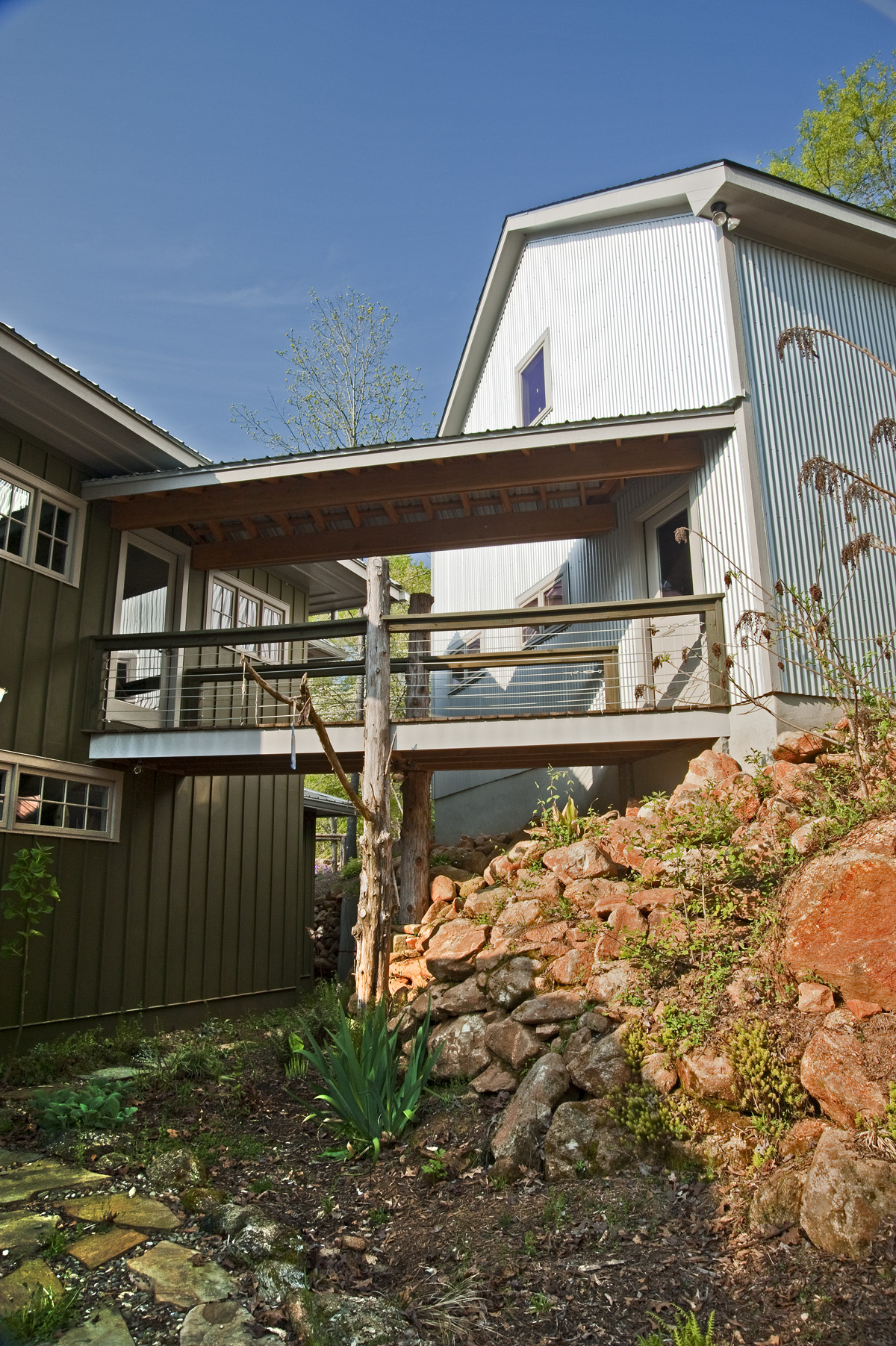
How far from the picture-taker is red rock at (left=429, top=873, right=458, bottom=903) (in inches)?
356

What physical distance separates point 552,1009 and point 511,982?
541 millimetres

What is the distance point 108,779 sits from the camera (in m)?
9.78

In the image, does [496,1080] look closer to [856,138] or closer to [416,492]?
[416,492]

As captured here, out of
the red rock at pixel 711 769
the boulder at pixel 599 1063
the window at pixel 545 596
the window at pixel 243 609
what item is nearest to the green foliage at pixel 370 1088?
the boulder at pixel 599 1063

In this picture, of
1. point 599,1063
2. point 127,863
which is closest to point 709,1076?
point 599,1063

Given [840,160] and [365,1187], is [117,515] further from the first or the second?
[840,160]

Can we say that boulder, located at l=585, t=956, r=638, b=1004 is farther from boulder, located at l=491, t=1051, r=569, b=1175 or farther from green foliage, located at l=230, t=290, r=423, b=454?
green foliage, located at l=230, t=290, r=423, b=454

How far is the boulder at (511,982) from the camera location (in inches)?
265

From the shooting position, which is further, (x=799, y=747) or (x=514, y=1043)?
(x=799, y=747)

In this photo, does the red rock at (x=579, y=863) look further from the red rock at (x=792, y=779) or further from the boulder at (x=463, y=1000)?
the red rock at (x=792, y=779)

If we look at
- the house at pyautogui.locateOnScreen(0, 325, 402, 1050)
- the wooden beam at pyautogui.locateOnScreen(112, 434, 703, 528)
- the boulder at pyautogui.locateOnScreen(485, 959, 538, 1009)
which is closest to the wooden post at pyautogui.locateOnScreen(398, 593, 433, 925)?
the house at pyautogui.locateOnScreen(0, 325, 402, 1050)

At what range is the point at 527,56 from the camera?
3631mm

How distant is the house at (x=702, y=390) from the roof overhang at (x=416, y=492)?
182 millimetres

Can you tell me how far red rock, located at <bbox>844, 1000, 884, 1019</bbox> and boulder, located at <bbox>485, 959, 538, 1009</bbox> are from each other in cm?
240
